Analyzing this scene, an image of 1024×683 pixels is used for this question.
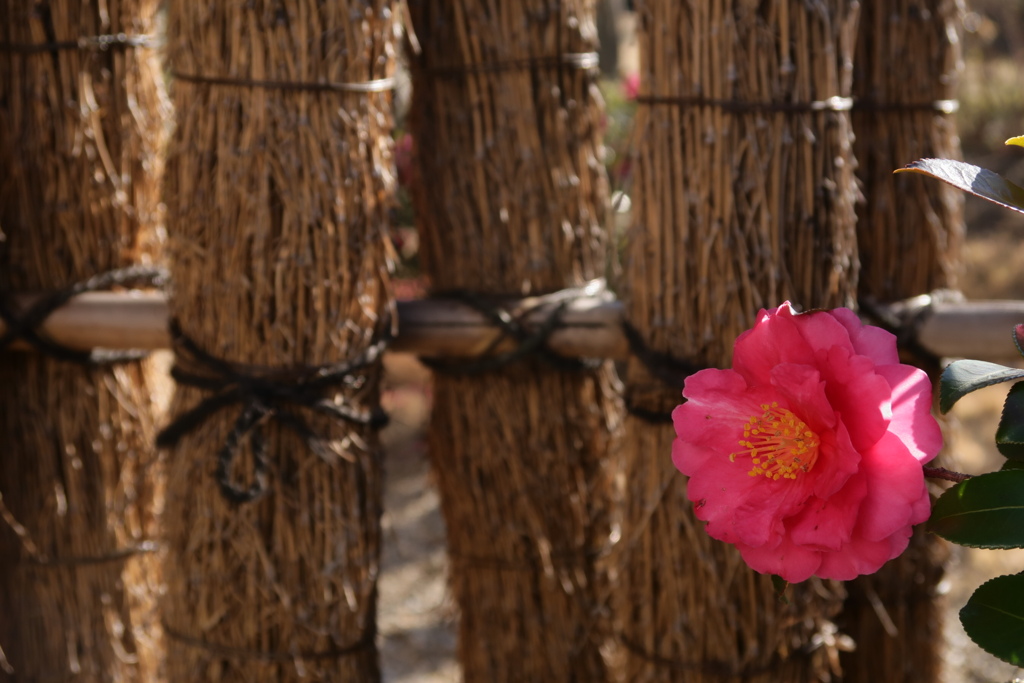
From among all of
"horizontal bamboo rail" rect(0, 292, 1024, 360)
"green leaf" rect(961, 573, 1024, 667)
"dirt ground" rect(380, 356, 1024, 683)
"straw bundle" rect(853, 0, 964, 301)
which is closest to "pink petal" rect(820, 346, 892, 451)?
"green leaf" rect(961, 573, 1024, 667)

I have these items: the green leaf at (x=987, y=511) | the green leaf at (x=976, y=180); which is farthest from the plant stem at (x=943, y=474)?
the green leaf at (x=976, y=180)

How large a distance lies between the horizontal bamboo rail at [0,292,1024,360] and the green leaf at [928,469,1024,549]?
0.71 m

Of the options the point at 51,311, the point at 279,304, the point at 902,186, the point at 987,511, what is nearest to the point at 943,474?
the point at 987,511

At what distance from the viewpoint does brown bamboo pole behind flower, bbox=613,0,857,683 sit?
1148 mm

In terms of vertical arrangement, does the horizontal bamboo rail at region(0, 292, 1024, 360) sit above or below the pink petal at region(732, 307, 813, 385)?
below

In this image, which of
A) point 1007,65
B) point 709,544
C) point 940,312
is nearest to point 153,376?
point 709,544

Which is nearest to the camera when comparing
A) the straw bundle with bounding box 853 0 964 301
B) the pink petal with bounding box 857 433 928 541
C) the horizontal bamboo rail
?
the pink petal with bounding box 857 433 928 541

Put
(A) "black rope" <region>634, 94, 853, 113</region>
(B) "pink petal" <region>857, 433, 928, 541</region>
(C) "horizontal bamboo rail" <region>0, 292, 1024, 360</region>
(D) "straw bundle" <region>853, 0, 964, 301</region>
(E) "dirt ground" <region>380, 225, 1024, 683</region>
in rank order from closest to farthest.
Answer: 1. (B) "pink petal" <region>857, 433, 928, 541</region>
2. (A) "black rope" <region>634, 94, 853, 113</region>
3. (C) "horizontal bamboo rail" <region>0, 292, 1024, 360</region>
4. (D) "straw bundle" <region>853, 0, 964, 301</region>
5. (E) "dirt ground" <region>380, 225, 1024, 683</region>

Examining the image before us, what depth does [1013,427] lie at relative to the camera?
2.08 ft

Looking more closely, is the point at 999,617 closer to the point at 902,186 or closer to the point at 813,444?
the point at 813,444

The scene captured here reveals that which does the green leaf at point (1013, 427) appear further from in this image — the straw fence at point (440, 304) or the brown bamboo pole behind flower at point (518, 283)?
the brown bamboo pole behind flower at point (518, 283)

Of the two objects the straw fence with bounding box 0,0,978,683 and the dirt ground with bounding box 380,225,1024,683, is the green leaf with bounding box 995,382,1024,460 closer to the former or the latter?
the straw fence with bounding box 0,0,978,683

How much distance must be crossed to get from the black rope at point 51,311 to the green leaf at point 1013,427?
1.16m

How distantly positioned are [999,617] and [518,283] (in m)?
0.93
